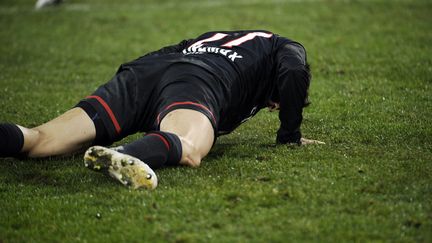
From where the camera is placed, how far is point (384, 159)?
6.25 m

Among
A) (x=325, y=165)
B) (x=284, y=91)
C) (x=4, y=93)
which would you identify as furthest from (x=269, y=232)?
(x=4, y=93)

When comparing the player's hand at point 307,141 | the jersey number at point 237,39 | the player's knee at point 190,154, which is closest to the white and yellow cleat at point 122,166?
the player's knee at point 190,154

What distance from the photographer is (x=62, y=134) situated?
20.7 feet

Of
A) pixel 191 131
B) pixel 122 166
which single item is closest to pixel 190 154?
pixel 191 131

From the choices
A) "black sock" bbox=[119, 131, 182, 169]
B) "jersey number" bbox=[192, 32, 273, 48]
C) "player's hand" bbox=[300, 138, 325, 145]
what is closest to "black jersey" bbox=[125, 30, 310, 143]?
"jersey number" bbox=[192, 32, 273, 48]

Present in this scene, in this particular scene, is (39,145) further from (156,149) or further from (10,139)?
(156,149)

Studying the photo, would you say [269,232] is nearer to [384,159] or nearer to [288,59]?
[384,159]

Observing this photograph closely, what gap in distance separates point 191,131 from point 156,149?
0.37 meters

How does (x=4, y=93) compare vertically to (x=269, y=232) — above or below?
below

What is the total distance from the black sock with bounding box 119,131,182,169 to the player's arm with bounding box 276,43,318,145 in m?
1.20

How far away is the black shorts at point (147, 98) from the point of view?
20.4 feet

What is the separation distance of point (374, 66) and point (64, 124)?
6.25m

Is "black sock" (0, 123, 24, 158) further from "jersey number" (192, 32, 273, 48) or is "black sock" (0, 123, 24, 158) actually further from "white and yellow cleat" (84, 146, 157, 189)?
"jersey number" (192, 32, 273, 48)

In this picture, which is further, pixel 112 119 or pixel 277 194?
pixel 112 119
